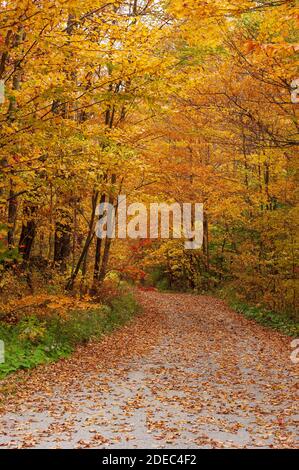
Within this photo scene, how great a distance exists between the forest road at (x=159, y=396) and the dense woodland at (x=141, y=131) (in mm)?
2378

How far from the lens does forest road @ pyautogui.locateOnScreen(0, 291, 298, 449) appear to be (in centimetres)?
623

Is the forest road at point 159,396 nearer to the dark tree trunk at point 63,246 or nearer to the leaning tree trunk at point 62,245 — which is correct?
the leaning tree trunk at point 62,245

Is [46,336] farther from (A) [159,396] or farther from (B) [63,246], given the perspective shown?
(B) [63,246]

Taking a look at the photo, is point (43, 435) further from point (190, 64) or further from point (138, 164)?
point (190, 64)

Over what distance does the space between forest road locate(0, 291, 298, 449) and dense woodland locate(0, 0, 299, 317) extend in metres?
2.38

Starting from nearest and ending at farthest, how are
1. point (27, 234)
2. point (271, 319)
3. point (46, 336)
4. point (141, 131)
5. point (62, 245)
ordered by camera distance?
1. point (46, 336)
2. point (27, 234)
3. point (141, 131)
4. point (62, 245)
5. point (271, 319)

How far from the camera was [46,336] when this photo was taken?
1077cm

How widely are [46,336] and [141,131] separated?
737 cm

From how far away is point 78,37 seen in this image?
Answer: 26.8 feet

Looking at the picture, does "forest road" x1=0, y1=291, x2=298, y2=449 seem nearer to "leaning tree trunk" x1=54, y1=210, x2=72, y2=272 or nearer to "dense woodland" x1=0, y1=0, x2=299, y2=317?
"dense woodland" x1=0, y1=0, x2=299, y2=317

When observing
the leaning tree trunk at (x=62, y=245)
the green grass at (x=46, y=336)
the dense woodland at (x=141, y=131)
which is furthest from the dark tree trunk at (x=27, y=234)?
the green grass at (x=46, y=336)

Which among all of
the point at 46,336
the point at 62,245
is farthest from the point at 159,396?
the point at 62,245

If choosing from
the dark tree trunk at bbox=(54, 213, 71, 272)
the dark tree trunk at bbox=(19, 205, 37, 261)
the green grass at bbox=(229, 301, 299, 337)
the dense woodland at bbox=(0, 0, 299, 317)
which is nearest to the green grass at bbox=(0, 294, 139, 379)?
the dense woodland at bbox=(0, 0, 299, 317)

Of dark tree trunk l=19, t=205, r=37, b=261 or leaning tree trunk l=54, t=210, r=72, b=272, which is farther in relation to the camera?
leaning tree trunk l=54, t=210, r=72, b=272
